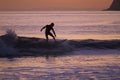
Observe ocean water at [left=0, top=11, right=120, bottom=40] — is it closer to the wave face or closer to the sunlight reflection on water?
the wave face

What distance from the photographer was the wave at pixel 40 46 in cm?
2259

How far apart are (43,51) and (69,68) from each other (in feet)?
23.5

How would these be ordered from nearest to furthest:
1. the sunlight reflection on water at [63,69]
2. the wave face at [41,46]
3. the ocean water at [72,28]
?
the sunlight reflection on water at [63,69], the wave face at [41,46], the ocean water at [72,28]

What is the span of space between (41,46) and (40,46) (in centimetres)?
9

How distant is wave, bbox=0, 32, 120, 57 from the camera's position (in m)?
22.6

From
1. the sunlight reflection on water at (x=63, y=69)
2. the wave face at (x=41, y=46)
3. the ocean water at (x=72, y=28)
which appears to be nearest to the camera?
the sunlight reflection on water at (x=63, y=69)

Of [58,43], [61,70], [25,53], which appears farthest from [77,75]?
[58,43]

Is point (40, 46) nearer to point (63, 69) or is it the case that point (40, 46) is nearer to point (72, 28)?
point (63, 69)

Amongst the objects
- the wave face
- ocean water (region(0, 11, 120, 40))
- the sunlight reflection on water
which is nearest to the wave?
the wave face

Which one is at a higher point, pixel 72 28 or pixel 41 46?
pixel 72 28

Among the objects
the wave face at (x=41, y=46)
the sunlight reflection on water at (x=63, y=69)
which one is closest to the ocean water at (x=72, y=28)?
the wave face at (x=41, y=46)

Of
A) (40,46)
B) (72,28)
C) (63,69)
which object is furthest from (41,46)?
(72,28)

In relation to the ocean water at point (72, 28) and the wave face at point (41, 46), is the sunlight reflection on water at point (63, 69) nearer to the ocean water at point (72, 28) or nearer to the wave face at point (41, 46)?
the wave face at point (41, 46)

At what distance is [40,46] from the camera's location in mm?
25250
